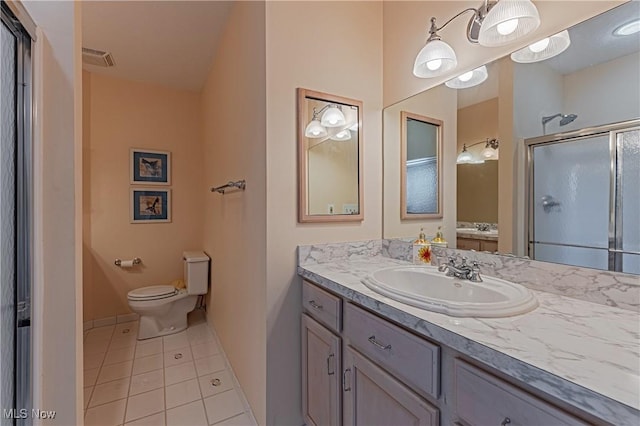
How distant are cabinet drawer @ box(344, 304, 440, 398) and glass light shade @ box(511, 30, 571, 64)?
1127 millimetres

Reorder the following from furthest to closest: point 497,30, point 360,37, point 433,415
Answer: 1. point 360,37
2. point 497,30
3. point 433,415

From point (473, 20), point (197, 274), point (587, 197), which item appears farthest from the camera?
point (197, 274)

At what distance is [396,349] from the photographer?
0.92 m

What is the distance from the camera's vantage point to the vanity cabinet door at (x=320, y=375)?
1240mm

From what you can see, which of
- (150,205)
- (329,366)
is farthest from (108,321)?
(329,366)

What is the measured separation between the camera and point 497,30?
1.14 meters

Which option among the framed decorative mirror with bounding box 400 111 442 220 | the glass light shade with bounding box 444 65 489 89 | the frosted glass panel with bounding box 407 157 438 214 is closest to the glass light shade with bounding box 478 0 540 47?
the glass light shade with bounding box 444 65 489 89

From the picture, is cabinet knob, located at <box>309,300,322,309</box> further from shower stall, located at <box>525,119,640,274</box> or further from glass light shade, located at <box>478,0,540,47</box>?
glass light shade, located at <box>478,0,540,47</box>

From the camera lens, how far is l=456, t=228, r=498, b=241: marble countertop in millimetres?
1293

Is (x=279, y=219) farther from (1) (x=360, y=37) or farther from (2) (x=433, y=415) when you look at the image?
(1) (x=360, y=37)

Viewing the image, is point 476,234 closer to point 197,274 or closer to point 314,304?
point 314,304


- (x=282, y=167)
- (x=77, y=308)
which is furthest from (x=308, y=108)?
(x=77, y=308)

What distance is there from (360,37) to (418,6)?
1.10 ft

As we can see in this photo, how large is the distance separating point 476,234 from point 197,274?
2.44m
